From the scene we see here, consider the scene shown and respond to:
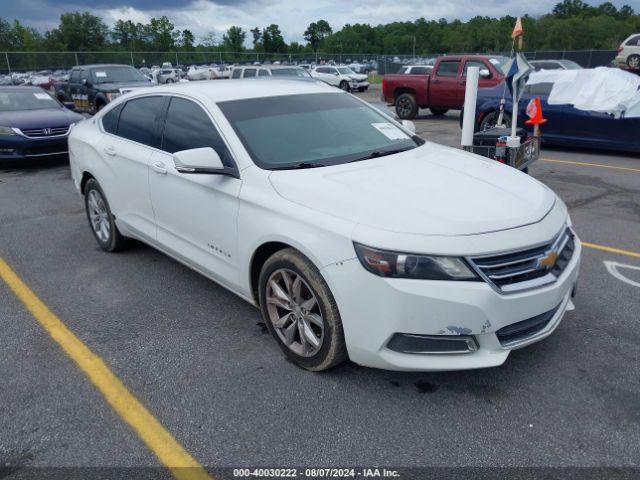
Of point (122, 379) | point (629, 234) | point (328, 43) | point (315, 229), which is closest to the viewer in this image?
point (315, 229)

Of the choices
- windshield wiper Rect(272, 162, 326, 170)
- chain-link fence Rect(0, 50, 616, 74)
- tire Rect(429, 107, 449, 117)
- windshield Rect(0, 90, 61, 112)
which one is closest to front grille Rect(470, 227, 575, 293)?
windshield wiper Rect(272, 162, 326, 170)

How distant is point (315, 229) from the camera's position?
2875 mm

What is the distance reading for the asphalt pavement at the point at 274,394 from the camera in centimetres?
259

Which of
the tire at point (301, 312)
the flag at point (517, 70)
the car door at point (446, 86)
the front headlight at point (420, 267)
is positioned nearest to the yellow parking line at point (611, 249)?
the flag at point (517, 70)

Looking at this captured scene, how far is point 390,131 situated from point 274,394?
87.5 inches

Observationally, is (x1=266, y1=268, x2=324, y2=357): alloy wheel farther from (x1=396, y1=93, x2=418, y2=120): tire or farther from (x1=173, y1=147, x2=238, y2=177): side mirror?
(x1=396, y1=93, x2=418, y2=120): tire

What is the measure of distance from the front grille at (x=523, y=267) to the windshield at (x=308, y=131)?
1.29 metres

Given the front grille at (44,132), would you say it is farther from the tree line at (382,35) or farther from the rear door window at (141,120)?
the tree line at (382,35)

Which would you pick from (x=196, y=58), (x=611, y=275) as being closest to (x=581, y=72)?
(x=611, y=275)

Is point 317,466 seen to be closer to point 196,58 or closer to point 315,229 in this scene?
point 315,229

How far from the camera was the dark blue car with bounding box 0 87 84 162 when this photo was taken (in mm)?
9734

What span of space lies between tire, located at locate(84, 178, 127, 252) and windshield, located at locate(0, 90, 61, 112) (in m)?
6.66

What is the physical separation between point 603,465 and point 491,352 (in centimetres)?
68

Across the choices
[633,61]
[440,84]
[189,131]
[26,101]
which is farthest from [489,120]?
[633,61]
